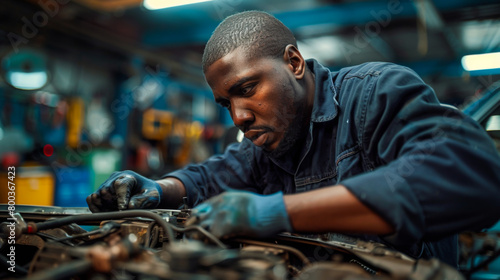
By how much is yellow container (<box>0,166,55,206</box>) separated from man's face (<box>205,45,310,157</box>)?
13.3 ft

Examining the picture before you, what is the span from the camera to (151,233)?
114cm

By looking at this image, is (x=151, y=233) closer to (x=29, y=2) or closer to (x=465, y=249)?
(x=465, y=249)

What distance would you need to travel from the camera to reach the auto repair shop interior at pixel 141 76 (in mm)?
2150

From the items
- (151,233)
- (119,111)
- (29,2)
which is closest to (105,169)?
(119,111)

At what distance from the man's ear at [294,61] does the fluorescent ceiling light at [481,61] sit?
7.14 m

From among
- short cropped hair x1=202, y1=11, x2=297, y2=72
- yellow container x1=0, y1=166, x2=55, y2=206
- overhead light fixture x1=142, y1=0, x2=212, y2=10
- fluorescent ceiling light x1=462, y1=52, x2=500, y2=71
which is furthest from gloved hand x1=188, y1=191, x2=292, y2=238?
fluorescent ceiling light x1=462, y1=52, x2=500, y2=71

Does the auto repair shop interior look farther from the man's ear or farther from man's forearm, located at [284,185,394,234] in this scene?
the man's ear

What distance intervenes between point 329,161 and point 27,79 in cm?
445

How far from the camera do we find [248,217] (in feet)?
3.12

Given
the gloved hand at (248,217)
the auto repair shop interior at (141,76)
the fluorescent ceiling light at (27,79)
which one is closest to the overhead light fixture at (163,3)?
the auto repair shop interior at (141,76)

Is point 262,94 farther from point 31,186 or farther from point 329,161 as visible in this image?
point 31,186

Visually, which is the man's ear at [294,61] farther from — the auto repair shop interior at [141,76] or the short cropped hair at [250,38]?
the auto repair shop interior at [141,76]

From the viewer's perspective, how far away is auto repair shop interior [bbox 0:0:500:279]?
7.06 feet

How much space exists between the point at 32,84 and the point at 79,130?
1.43 metres
